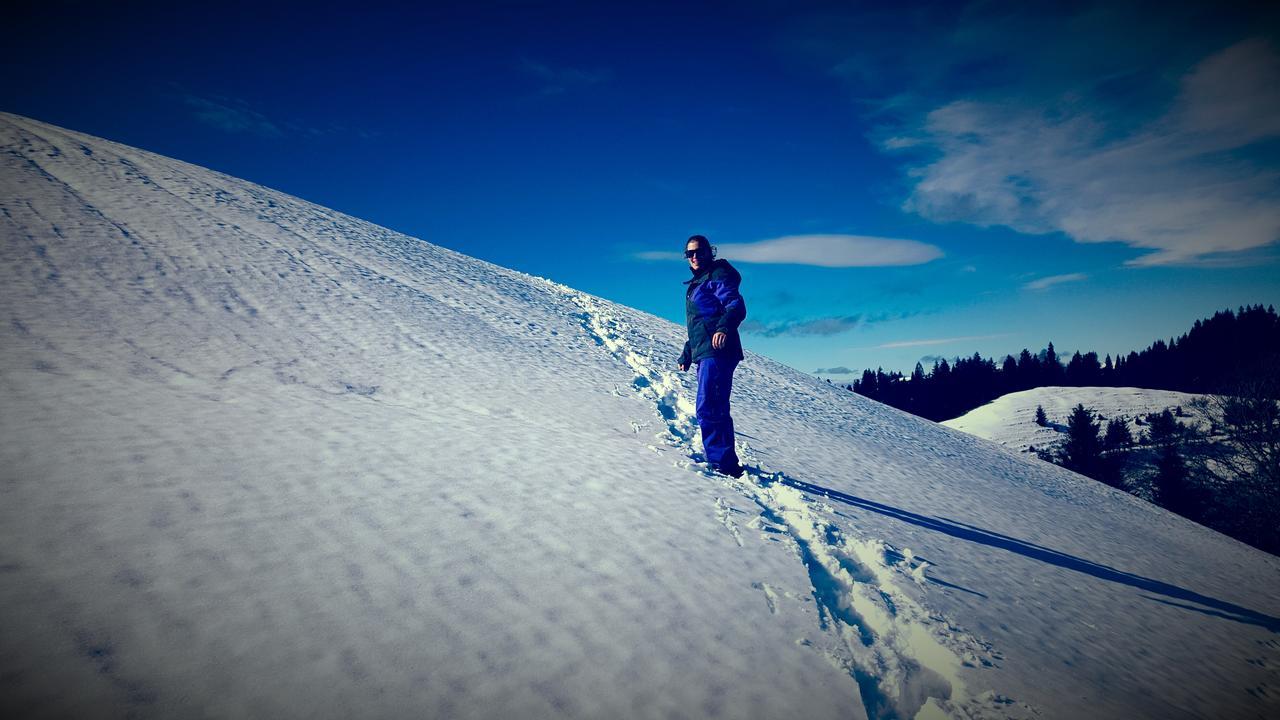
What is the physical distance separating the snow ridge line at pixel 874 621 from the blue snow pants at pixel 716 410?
0.75ft

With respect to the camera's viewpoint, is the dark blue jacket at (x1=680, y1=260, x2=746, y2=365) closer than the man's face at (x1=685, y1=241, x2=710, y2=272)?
Yes

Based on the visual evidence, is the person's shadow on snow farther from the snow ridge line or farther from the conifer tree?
the conifer tree

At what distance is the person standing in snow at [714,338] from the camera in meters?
5.18

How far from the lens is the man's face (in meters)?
5.50

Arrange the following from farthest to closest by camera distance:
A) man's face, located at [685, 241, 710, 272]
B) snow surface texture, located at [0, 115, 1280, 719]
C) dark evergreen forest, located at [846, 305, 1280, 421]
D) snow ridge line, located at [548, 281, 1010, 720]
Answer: dark evergreen forest, located at [846, 305, 1280, 421]
man's face, located at [685, 241, 710, 272]
snow ridge line, located at [548, 281, 1010, 720]
snow surface texture, located at [0, 115, 1280, 719]

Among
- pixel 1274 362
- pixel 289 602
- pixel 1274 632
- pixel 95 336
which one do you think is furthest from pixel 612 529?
pixel 1274 362

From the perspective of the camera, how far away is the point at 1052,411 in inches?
2218

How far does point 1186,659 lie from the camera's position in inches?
154

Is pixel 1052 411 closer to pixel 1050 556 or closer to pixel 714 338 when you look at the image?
pixel 1050 556

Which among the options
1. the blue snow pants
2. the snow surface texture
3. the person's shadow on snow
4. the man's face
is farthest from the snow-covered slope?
Result: the man's face

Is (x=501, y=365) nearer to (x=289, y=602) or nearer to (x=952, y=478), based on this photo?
(x=289, y=602)

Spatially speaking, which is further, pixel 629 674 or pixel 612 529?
pixel 612 529

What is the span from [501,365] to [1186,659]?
816 centimetres

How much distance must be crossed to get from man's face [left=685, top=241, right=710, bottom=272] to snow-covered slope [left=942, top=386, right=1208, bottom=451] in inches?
2028
